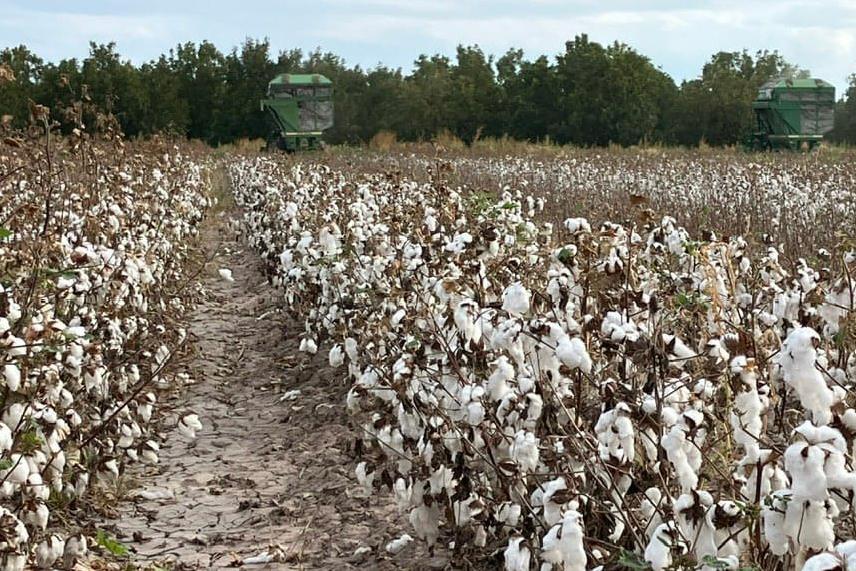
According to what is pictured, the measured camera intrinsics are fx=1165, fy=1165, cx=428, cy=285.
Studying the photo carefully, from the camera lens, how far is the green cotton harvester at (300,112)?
36.3 metres

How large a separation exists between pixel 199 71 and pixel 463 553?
48.6 metres

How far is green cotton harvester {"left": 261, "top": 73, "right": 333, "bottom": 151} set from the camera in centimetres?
3631

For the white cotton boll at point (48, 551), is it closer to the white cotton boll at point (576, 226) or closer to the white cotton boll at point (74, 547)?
the white cotton boll at point (74, 547)

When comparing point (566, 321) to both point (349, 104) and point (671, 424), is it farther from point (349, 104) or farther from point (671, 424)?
point (349, 104)

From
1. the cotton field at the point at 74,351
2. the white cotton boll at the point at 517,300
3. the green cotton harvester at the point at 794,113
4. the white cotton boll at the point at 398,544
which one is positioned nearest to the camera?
the white cotton boll at the point at 517,300

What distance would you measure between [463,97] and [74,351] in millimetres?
44159

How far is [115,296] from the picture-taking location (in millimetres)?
6363

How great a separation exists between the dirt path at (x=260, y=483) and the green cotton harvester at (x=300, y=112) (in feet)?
90.0

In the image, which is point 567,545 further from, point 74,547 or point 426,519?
point 74,547

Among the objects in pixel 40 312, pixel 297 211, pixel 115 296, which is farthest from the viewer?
pixel 297 211

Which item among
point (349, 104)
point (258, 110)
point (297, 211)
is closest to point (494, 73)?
point (349, 104)

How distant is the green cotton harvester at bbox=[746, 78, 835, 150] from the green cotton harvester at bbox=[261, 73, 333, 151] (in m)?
13.8

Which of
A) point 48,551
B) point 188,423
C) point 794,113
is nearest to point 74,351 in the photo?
point 188,423

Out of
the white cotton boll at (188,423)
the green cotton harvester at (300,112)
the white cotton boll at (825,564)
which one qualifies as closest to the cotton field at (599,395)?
the white cotton boll at (825,564)
